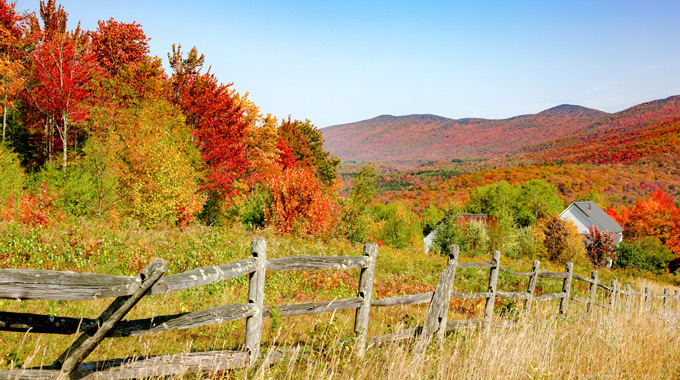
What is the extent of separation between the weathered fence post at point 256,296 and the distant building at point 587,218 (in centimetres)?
6455

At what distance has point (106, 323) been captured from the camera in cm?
248

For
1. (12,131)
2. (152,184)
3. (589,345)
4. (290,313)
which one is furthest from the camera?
(12,131)

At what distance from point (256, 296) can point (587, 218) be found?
67394mm

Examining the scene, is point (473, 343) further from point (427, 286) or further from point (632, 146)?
point (632, 146)

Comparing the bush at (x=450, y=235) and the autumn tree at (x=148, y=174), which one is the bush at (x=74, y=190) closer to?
the autumn tree at (x=148, y=174)

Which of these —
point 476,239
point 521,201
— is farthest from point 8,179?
point 521,201

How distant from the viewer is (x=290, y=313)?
4270mm

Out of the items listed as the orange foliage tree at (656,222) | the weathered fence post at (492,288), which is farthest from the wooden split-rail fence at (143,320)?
the orange foliage tree at (656,222)

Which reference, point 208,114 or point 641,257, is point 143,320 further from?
point 641,257

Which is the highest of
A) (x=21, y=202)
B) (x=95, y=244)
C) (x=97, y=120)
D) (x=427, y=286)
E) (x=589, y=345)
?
(x=97, y=120)

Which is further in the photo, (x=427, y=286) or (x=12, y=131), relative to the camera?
(x=12, y=131)

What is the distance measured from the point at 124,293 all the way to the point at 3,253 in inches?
323

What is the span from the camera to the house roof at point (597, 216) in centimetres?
5906

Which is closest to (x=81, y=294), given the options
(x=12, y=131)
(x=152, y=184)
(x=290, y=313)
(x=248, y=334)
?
(x=248, y=334)
